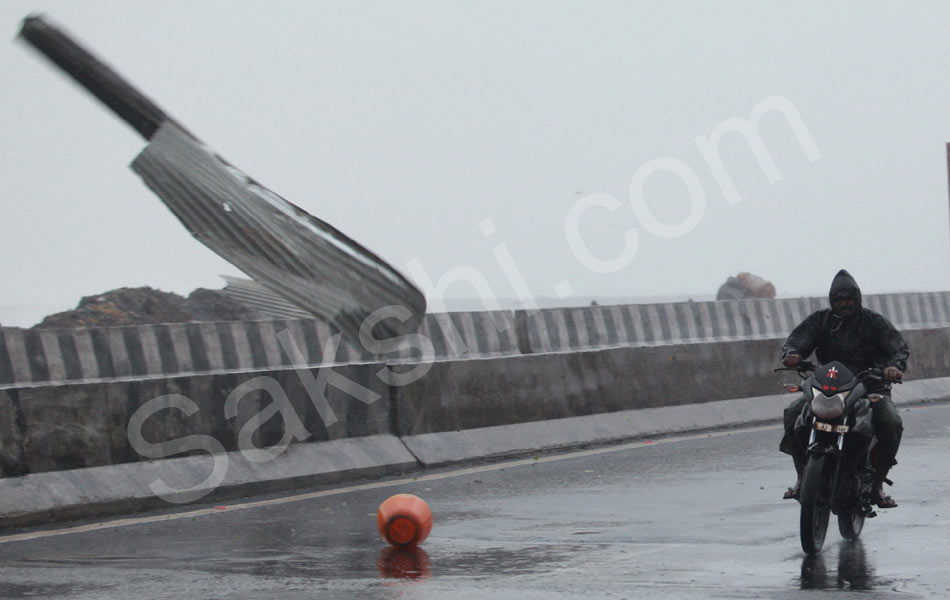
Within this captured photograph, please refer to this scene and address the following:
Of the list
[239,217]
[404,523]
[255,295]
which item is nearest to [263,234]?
[239,217]

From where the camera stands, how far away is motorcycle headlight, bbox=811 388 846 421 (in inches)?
323

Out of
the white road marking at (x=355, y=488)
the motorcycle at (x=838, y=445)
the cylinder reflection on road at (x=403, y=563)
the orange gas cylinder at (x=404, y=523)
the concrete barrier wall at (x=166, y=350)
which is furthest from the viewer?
the concrete barrier wall at (x=166, y=350)

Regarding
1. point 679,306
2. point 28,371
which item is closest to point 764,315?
point 679,306

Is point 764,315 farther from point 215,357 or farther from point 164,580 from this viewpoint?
point 164,580

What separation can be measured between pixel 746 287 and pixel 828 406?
45.6 metres

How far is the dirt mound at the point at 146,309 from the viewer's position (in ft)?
75.6

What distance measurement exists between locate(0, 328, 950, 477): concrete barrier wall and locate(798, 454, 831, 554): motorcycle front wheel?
4.88 metres

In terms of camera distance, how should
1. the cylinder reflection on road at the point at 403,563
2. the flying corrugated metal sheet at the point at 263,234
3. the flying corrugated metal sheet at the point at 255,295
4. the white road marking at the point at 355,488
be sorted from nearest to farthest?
1. the cylinder reflection on road at the point at 403,563
2. the white road marking at the point at 355,488
3. the flying corrugated metal sheet at the point at 263,234
4. the flying corrugated metal sheet at the point at 255,295

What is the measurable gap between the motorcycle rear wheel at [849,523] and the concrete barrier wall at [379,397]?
16.0 ft

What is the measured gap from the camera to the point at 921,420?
16.7 m

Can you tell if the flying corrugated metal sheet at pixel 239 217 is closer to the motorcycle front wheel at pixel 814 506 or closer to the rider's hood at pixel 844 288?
the rider's hood at pixel 844 288

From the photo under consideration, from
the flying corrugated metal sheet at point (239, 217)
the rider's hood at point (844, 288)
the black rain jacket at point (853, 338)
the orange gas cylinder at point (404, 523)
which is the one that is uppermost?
the flying corrugated metal sheet at point (239, 217)

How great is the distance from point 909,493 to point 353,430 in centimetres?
448

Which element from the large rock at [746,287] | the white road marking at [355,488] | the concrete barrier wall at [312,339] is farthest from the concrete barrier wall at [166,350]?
the large rock at [746,287]
